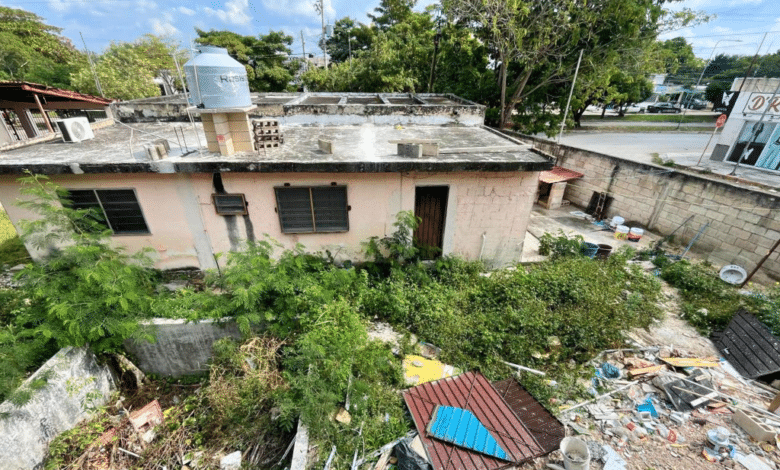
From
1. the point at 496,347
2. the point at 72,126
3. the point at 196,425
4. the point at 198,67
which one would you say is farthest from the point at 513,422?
the point at 72,126

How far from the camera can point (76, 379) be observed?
15.2 feet

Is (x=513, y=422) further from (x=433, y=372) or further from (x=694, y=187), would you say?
(x=694, y=187)

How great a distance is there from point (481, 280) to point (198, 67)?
23.7ft

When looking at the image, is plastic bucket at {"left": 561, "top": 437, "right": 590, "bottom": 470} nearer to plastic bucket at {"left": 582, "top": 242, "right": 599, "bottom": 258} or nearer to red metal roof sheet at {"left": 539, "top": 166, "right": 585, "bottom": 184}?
plastic bucket at {"left": 582, "top": 242, "right": 599, "bottom": 258}

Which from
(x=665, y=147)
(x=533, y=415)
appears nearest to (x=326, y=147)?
(x=533, y=415)

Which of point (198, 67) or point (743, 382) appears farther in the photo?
point (198, 67)

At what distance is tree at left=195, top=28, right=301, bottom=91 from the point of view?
2975cm

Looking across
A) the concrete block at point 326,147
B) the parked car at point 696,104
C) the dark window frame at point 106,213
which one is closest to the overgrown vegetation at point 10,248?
the dark window frame at point 106,213

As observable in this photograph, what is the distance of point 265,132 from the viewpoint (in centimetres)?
704

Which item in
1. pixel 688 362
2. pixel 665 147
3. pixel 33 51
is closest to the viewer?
pixel 688 362

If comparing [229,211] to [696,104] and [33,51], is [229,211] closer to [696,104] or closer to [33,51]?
[33,51]

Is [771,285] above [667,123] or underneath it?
underneath

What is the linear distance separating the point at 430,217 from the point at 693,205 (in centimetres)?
911

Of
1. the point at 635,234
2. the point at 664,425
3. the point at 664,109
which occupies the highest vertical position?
the point at 664,109
